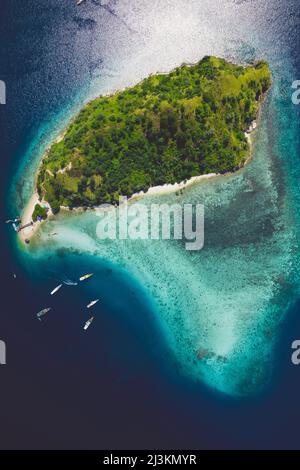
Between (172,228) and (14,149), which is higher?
(14,149)

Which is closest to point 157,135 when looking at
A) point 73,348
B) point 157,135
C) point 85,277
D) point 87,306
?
point 157,135

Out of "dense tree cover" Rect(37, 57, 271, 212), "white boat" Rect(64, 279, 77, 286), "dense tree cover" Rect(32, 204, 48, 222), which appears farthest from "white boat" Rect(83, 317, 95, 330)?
"dense tree cover" Rect(37, 57, 271, 212)

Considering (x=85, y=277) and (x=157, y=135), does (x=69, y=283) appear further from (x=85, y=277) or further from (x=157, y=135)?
(x=157, y=135)

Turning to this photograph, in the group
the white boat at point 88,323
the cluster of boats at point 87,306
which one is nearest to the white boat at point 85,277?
the cluster of boats at point 87,306
